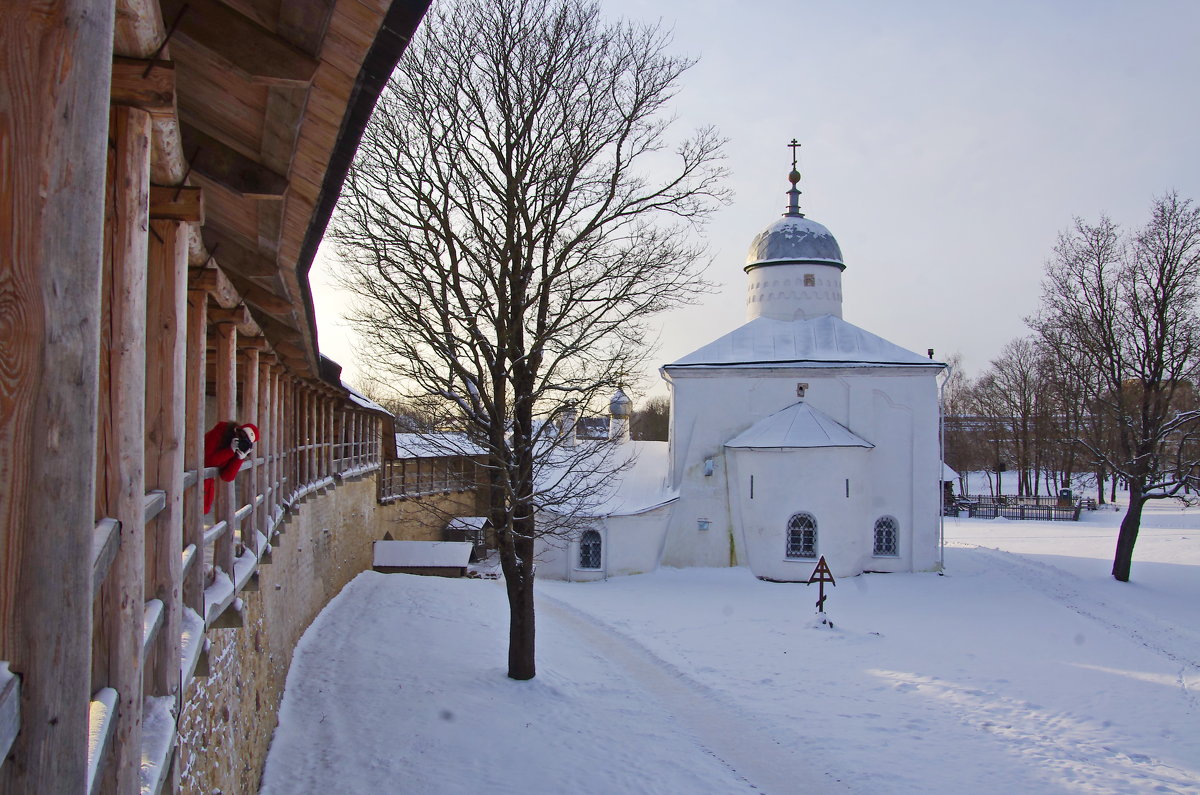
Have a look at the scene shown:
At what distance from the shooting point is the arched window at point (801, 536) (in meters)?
24.5

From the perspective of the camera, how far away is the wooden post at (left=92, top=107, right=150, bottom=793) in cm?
282

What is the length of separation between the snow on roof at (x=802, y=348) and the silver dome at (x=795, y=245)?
211 centimetres

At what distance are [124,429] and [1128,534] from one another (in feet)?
83.0

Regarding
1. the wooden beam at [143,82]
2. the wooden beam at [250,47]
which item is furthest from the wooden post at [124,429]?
the wooden beam at [250,47]

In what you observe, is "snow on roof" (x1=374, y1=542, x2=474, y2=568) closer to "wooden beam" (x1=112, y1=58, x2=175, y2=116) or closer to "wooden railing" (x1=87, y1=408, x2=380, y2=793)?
"wooden railing" (x1=87, y1=408, x2=380, y2=793)

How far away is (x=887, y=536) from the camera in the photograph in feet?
85.3

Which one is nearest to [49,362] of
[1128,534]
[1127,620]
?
[1127,620]

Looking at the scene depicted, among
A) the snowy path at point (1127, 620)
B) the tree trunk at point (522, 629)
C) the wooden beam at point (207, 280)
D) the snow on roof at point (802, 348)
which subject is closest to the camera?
the wooden beam at point (207, 280)

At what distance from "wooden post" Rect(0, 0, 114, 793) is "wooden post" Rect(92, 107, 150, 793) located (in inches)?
35.7

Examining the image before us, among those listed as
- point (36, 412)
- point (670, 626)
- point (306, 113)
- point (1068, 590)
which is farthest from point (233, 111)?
point (1068, 590)

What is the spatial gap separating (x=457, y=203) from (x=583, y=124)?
7.01 ft

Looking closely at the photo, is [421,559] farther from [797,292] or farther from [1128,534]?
[1128,534]

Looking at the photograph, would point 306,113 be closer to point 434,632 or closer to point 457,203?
point 457,203

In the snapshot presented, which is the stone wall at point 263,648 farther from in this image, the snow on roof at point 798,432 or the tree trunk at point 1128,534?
the tree trunk at point 1128,534
